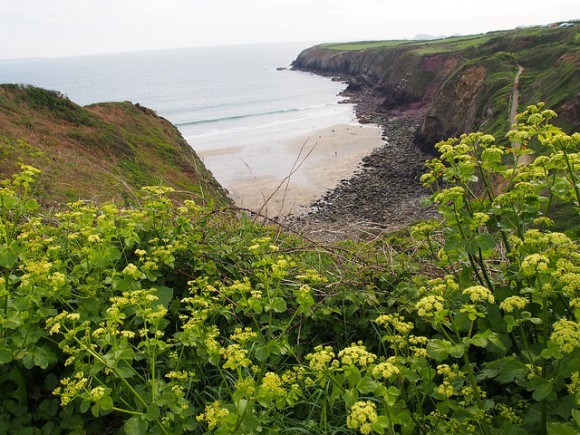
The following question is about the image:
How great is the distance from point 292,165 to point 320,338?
37.4m

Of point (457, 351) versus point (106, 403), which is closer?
point (457, 351)

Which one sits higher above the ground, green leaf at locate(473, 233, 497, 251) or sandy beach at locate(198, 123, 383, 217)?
green leaf at locate(473, 233, 497, 251)

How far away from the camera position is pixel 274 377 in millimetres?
2322

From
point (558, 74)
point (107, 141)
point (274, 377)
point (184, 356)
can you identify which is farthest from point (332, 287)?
point (558, 74)

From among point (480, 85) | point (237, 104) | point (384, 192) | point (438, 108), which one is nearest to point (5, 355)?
point (384, 192)

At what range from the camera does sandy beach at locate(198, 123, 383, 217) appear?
3125cm

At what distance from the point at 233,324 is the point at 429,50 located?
279 feet

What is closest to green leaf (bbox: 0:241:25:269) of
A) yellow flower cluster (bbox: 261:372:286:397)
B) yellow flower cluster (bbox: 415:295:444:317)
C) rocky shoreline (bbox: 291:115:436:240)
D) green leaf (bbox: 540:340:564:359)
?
yellow flower cluster (bbox: 261:372:286:397)

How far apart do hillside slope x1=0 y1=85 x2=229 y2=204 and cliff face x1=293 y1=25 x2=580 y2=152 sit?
22.7m

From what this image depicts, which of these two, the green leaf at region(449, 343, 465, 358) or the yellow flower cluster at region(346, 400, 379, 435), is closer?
the yellow flower cluster at region(346, 400, 379, 435)

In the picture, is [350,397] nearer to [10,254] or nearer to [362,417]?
[362,417]

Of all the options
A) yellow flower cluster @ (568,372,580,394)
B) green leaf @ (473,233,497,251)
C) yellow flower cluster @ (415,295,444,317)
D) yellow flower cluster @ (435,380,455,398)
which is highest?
green leaf @ (473,233,497,251)

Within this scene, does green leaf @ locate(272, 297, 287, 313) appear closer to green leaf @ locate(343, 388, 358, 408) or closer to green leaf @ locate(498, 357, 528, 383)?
green leaf @ locate(343, 388, 358, 408)

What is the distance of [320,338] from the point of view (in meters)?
4.17
